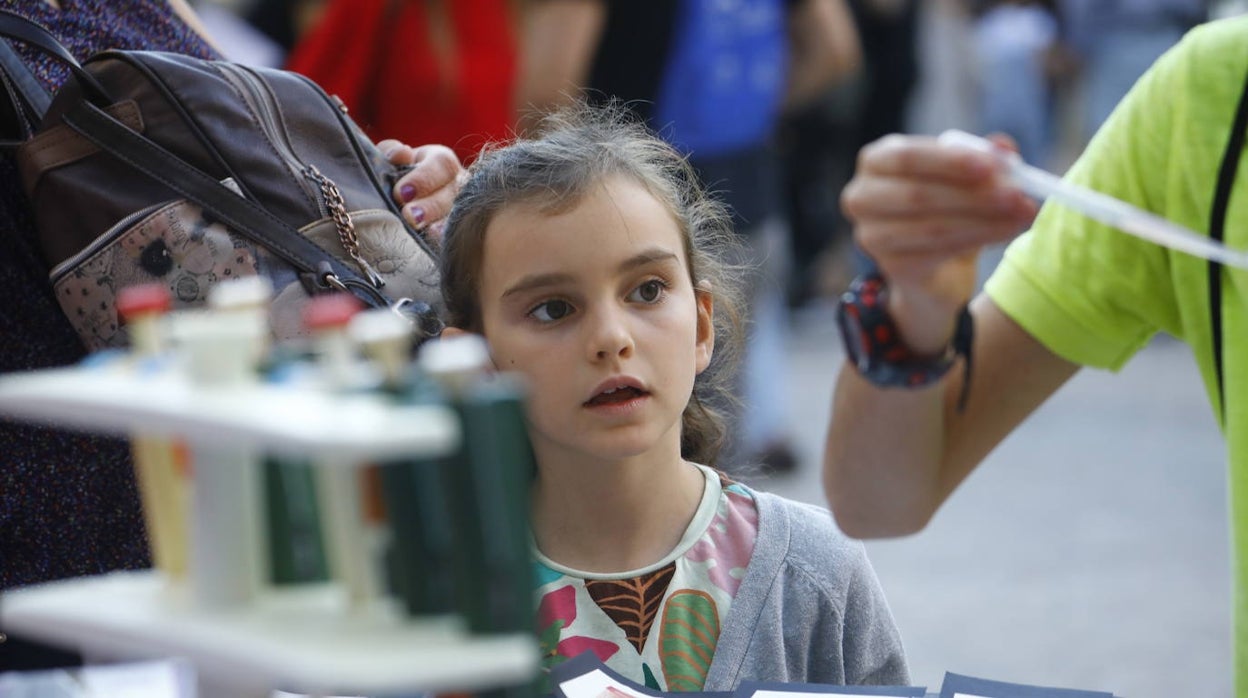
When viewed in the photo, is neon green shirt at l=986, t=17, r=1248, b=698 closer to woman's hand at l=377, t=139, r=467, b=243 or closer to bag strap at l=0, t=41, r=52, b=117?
woman's hand at l=377, t=139, r=467, b=243

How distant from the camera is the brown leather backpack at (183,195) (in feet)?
4.96

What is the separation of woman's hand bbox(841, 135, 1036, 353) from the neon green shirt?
0.24 meters

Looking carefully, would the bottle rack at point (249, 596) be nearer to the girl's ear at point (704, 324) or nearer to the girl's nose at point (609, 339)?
the girl's nose at point (609, 339)

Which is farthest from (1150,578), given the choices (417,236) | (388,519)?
(388,519)

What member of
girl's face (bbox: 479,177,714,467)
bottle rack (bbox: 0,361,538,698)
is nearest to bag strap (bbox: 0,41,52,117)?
girl's face (bbox: 479,177,714,467)

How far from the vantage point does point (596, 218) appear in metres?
1.47

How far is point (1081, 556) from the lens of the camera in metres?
3.74

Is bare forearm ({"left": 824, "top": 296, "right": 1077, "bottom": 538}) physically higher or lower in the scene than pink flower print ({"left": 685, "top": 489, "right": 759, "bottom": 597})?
higher

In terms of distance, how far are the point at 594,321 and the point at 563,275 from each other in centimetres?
6

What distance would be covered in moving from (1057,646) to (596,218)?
2.05 m

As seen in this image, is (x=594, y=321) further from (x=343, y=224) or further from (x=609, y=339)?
(x=343, y=224)

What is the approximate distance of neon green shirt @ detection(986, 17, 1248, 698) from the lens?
4.13 ft

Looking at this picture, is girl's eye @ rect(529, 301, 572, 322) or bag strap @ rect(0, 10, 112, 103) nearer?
girl's eye @ rect(529, 301, 572, 322)

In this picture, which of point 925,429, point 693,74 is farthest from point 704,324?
point 693,74
